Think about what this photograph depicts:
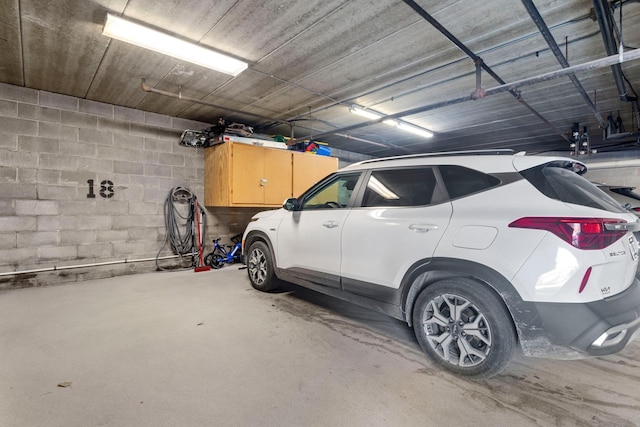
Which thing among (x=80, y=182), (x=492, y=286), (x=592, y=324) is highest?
(x=80, y=182)

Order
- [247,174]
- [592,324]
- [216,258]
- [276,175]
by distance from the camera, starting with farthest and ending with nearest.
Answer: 1. [276,175]
2. [216,258]
3. [247,174]
4. [592,324]

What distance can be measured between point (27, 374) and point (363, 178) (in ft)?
9.32

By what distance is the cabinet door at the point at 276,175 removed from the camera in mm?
5824

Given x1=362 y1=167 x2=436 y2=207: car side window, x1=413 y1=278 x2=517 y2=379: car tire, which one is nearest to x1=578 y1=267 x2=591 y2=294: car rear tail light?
x1=413 y1=278 x2=517 y2=379: car tire

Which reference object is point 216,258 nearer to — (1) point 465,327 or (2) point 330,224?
(2) point 330,224

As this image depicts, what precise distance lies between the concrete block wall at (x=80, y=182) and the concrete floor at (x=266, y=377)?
1.53 meters

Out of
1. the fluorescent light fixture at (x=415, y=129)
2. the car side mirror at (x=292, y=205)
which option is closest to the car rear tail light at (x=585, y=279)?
the car side mirror at (x=292, y=205)

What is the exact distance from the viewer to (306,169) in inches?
257

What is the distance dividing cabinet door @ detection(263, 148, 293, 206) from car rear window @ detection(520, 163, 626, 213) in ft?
15.1

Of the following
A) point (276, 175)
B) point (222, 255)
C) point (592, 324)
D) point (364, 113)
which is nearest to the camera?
point (592, 324)

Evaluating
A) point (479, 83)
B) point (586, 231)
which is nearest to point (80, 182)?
point (479, 83)

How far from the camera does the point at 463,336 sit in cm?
193

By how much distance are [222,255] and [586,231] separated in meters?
5.39

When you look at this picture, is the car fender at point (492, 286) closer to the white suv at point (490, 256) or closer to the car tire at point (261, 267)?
the white suv at point (490, 256)
